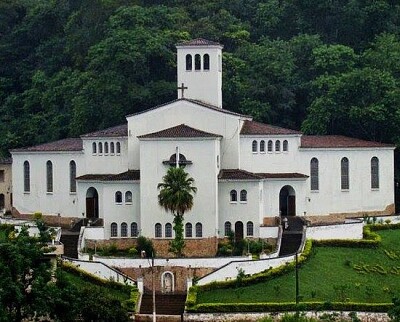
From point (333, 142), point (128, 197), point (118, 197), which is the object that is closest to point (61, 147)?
point (118, 197)

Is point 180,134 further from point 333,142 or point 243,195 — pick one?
point 333,142

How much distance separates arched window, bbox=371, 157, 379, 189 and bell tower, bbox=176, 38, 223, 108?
10.2m

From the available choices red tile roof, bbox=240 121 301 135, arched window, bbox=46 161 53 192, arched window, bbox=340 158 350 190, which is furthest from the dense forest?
arched window, bbox=46 161 53 192

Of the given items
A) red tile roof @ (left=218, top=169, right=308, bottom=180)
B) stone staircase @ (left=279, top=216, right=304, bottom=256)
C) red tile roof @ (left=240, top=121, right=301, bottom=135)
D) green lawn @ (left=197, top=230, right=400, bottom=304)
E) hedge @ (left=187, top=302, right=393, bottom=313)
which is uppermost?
red tile roof @ (left=240, top=121, right=301, bottom=135)

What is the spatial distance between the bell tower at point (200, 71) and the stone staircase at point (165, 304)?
59.0 ft

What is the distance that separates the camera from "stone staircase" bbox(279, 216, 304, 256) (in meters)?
91.8

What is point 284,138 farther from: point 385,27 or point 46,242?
point 385,27

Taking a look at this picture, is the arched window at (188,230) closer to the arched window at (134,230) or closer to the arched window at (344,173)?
the arched window at (134,230)

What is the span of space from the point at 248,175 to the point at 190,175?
11.9ft

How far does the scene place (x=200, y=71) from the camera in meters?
102

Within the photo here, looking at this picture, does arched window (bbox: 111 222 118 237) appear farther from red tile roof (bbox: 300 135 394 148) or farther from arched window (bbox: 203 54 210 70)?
red tile roof (bbox: 300 135 394 148)

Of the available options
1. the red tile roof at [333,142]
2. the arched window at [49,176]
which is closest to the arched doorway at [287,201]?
the red tile roof at [333,142]

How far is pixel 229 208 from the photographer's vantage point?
314ft

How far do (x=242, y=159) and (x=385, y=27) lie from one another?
30357mm
